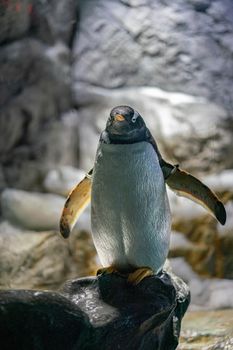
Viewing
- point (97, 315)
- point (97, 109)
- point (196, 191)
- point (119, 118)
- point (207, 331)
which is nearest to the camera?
point (97, 315)

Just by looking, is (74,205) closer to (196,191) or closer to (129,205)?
(129,205)

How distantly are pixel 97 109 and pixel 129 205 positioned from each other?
10.7 feet

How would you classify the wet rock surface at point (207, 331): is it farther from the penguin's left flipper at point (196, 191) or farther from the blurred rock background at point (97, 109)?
the penguin's left flipper at point (196, 191)

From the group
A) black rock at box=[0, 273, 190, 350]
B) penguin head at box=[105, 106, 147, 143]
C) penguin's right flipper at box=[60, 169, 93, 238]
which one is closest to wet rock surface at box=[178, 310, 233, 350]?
black rock at box=[0, 273, 190, 350]

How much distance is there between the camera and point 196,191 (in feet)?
8.61

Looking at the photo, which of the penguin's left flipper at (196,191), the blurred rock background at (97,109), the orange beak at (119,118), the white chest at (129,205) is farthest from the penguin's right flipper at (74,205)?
the blurred rock background at (97,109)

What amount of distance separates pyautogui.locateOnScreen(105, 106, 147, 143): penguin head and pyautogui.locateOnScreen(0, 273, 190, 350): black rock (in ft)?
1.90

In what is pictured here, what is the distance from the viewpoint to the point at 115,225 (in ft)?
7.64

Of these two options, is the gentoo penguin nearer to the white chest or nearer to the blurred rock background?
the white chest

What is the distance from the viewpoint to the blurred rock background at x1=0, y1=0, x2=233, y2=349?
4.68m

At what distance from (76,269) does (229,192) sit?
56.6 inches

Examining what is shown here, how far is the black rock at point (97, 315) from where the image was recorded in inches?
67.1

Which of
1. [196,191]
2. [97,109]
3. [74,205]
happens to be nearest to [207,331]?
[196,191]

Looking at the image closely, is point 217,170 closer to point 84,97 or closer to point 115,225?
point 84,97
